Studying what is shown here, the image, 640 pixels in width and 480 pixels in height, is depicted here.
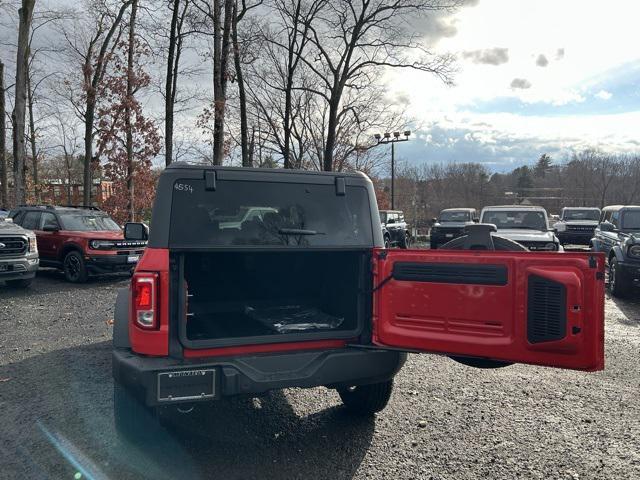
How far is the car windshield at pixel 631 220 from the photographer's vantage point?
1066 centimetres

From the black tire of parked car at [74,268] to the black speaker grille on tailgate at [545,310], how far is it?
10437mm

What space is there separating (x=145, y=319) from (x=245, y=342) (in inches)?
25.1

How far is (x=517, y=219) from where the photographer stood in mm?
12531

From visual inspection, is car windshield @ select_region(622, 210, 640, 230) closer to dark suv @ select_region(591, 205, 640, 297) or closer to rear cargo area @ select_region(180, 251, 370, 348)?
dark suv @ select_region(591, 205, 640, 297)

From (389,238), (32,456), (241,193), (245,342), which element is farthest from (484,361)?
(389,238)

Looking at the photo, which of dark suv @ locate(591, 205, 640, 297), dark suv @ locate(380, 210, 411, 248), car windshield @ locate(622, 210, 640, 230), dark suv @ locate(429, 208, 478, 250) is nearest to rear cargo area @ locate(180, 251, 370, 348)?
dark suv @ locate(591, 205, 640, 297)

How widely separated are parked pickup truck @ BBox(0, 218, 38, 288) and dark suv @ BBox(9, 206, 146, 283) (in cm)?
117

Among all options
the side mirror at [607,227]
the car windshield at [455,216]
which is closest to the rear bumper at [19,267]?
the side mirror at [607,227]

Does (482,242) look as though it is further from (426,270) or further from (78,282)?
(78,282)

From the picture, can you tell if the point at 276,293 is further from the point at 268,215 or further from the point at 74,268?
the point at 74,268

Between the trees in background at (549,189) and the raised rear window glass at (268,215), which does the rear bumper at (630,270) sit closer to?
the raised rear window glass at (268,215)

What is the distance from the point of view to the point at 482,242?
3.96m

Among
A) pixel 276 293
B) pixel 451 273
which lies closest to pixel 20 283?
pixel 276 293

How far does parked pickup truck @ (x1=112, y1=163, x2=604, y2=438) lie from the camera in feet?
9.48
